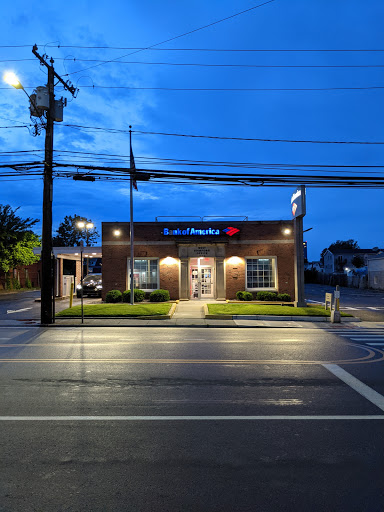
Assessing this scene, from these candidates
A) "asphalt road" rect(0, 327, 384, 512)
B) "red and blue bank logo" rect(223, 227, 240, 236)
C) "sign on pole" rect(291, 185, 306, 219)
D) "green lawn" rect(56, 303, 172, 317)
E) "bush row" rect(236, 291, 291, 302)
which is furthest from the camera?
"red and blue bank logo" rect(223, 227, 240, 236)

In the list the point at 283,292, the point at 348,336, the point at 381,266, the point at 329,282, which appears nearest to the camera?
the point at 348,336

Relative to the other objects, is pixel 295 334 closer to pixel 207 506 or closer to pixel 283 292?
pixel 207 506

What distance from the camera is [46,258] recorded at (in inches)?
612

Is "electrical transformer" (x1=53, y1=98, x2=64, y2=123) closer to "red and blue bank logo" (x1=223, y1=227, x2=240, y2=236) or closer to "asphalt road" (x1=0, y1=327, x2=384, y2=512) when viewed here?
"asphalt road" (x1=0, y1=327, x2=384, y2=512)

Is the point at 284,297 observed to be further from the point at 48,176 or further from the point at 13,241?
the point at 13,241

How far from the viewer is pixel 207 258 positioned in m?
25.1

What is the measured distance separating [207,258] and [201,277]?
4.50 ft

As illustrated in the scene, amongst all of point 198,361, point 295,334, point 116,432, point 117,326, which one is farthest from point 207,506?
point 117,326

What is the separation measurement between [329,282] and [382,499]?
60081 millimetres

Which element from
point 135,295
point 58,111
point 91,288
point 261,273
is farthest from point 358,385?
point 91,288

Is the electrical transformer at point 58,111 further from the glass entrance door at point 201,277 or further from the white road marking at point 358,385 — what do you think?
the white road marking at point 358,385

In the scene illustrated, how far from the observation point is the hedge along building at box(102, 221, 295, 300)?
2483 centimetres

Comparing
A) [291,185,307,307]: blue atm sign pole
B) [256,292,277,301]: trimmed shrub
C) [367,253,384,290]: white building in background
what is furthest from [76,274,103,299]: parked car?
[367,253,384,290]: white building in background

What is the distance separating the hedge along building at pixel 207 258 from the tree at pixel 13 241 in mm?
21252
